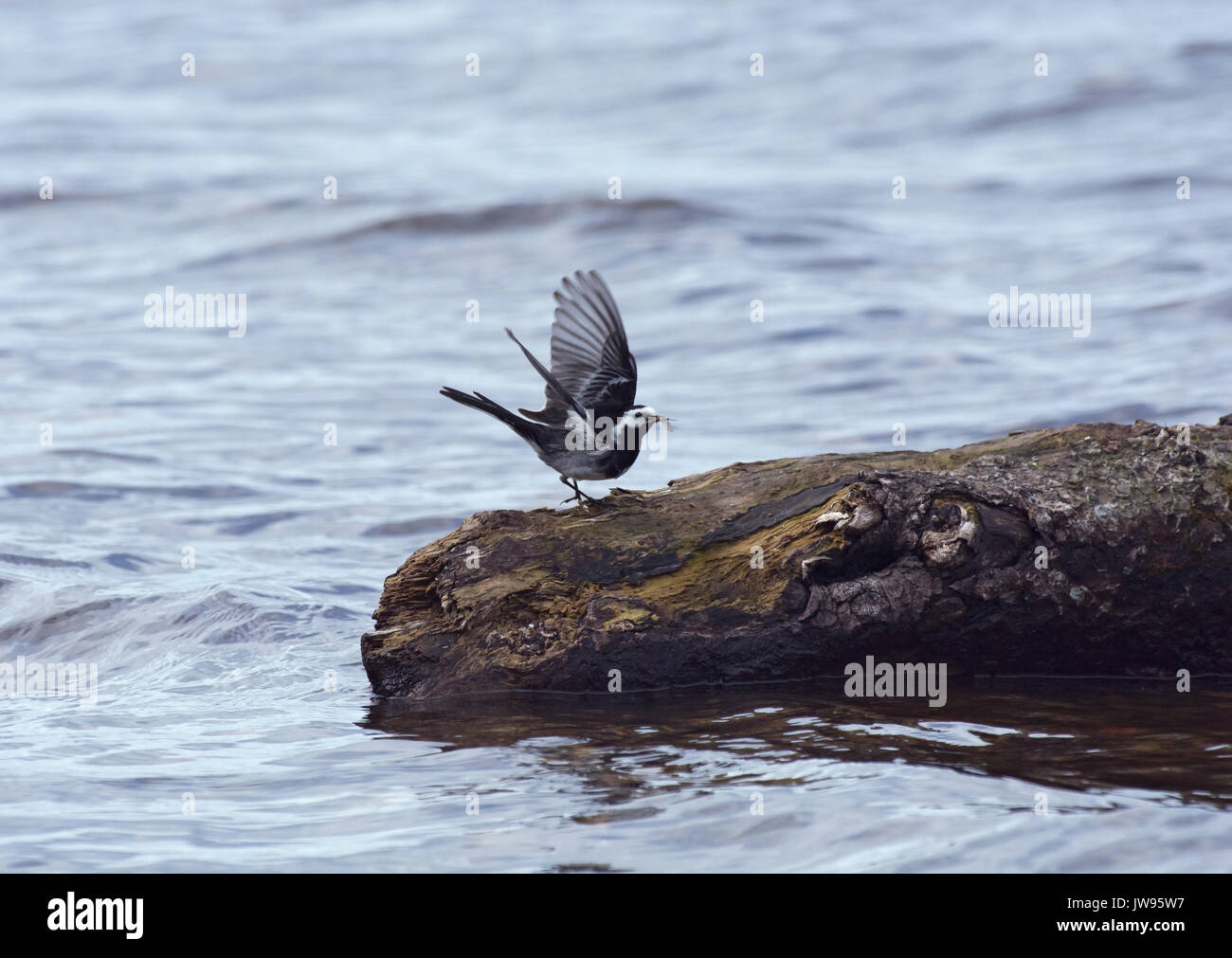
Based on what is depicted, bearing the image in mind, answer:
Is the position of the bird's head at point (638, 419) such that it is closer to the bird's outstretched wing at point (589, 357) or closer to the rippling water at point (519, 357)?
the bird's outstretched wing at point (589, 357)

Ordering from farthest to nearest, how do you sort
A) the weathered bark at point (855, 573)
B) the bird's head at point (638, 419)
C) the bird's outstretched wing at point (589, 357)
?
the bird's head at point (638, 419) → the bird's outstretched wing at point (589, 357) → the weathered bark at point (855, 573)

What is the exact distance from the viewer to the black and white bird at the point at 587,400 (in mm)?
5273

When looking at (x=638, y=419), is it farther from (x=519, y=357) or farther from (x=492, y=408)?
(x=519, y=357)

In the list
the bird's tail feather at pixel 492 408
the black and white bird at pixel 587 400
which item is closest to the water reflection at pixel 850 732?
the black and white bird at pixel 587 400

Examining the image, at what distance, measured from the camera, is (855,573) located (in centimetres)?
510

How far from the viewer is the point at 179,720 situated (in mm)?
5664

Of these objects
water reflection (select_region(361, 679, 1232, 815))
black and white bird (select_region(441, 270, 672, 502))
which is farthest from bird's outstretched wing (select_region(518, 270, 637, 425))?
water reflection (select_region(361, 679, 1232, 815))

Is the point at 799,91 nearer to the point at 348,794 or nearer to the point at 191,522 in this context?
the point at 191,522

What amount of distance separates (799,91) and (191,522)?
16.9 meters

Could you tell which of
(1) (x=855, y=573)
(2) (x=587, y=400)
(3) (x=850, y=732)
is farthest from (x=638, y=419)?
(3) (x=850, y=732)

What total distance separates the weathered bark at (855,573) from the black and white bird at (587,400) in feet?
0.78

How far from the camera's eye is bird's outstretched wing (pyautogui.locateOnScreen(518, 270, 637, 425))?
5.25 m

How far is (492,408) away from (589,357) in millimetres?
471

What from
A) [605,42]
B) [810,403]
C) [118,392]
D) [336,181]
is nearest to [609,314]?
[810,403]
